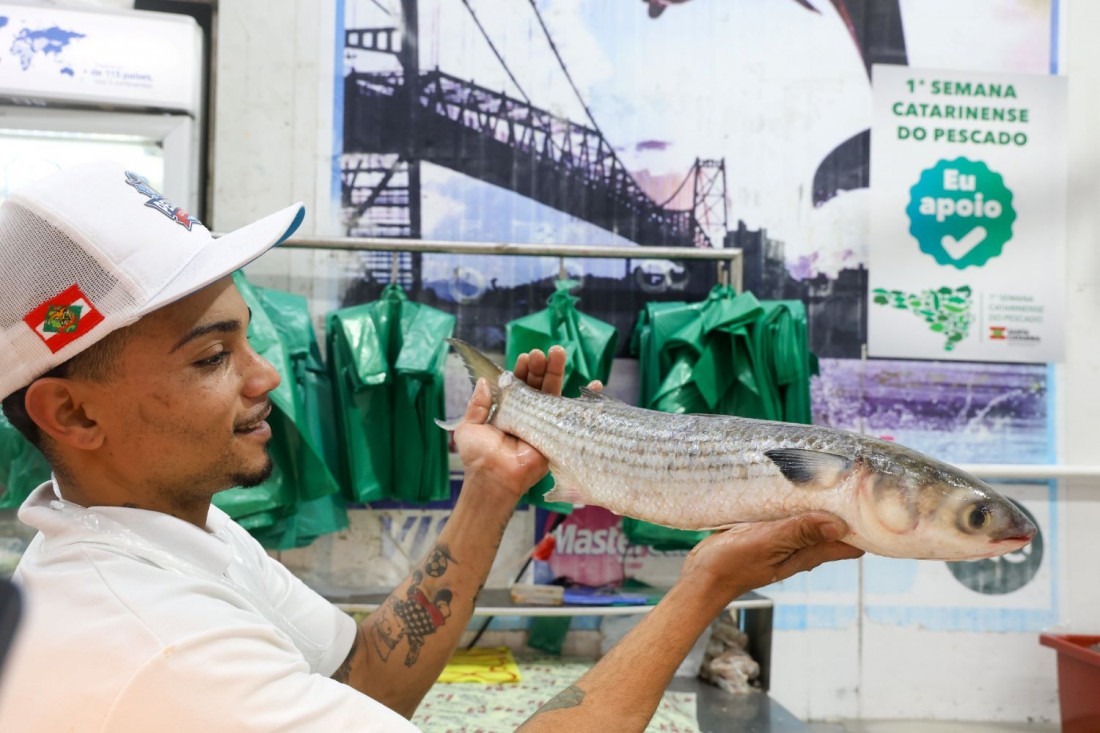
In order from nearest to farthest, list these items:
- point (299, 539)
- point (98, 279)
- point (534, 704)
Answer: point (98, 279) < point (534, 704) < point (299, 539)

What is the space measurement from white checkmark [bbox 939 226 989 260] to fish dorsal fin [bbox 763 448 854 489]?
322 centimetres

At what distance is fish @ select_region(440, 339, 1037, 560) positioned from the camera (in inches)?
51.4

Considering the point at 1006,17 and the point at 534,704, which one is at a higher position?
the point at 1006,17

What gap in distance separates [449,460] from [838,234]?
206 centimetres

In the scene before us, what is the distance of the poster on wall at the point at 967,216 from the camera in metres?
4.14

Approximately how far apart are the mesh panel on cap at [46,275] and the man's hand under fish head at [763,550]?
0.89m

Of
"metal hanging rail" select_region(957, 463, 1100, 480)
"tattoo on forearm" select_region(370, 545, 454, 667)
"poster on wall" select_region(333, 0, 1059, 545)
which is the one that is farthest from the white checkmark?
"tattoo on forearm" select_region(370, 545, 454, 667)

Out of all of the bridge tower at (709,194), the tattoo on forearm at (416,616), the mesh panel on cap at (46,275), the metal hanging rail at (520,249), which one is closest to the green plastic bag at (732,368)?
the metal hanging rail at (520,249)

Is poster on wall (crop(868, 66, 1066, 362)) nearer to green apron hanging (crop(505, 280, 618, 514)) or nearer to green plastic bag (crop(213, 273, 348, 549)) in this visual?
green apron hanging (crop(505, 280, 618, 514))

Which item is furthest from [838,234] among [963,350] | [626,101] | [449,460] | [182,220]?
[182,220]

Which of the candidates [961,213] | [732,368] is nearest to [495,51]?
[732,368]

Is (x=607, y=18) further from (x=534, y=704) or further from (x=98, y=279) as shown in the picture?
(x=98, y=279)

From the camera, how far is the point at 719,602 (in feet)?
4.38

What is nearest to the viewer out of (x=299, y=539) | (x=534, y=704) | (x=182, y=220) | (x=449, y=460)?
(x=182, y=220)
